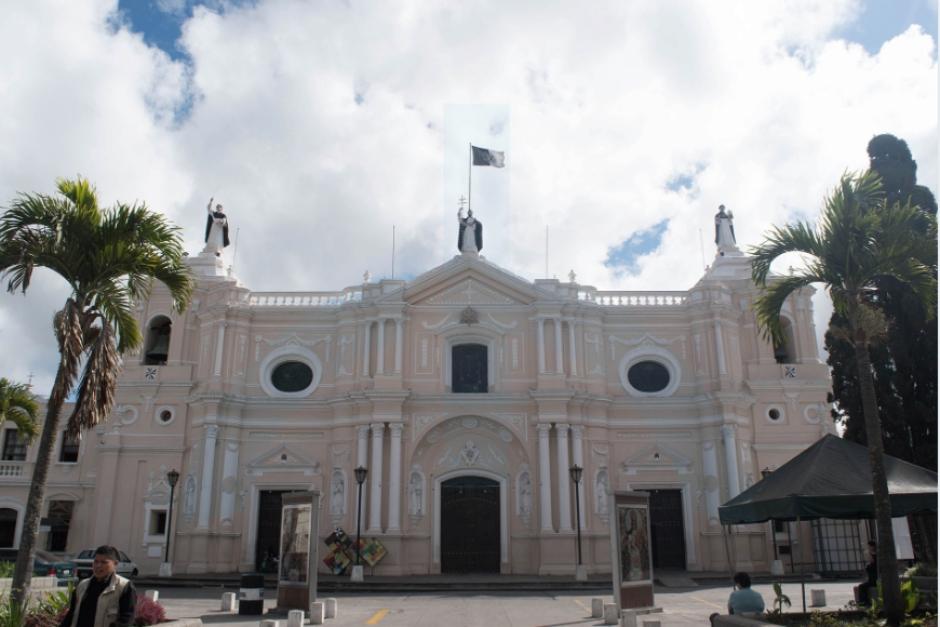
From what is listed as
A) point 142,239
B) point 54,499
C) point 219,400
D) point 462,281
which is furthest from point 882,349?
point 54,499

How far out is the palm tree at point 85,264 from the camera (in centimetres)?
1238

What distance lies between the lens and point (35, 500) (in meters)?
11.4

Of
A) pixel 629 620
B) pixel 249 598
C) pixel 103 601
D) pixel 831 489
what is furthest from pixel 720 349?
pixel 103 601

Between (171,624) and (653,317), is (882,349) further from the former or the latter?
(171,624)

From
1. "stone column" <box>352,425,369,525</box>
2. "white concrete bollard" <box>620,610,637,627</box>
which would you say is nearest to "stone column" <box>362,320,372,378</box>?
"stone column" <box>352,425,369,525</box>

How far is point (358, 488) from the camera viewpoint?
27.0 meters

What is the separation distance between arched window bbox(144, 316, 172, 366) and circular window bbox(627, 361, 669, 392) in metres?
17.8

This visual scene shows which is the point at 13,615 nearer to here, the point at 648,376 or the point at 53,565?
the point at 53,565

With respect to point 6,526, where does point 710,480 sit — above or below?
above

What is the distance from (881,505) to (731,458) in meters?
17.1

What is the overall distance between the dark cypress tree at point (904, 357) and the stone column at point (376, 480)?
582 inches

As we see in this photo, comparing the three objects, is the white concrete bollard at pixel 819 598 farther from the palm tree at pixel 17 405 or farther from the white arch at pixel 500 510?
the palm tree at pixel 17 405

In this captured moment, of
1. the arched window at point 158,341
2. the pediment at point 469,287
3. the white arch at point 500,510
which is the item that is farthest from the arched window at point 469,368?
the arched window at point 158,341

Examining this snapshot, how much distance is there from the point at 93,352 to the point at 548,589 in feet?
49.6
